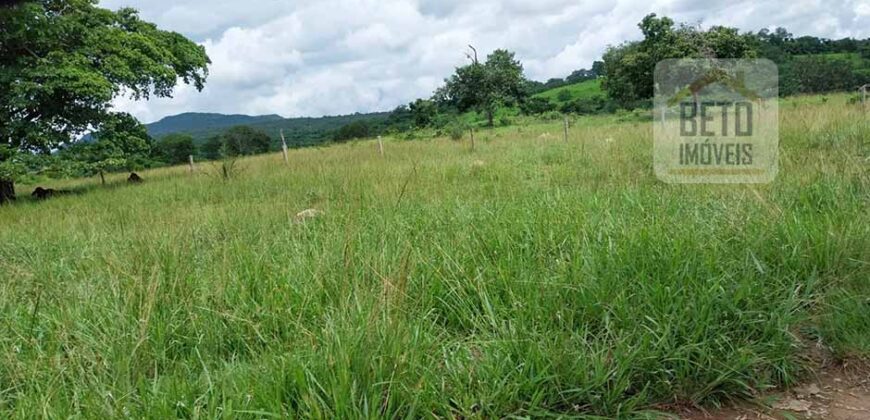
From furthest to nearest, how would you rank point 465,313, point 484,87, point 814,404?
point 484,87, point 465,313, point 814,404

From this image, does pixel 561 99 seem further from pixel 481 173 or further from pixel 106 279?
pixel 106 279

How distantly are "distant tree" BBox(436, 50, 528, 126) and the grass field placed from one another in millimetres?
39312

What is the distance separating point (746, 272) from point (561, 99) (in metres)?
53.2

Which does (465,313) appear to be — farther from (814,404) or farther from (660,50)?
(660,50)

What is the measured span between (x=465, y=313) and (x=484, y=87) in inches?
1693

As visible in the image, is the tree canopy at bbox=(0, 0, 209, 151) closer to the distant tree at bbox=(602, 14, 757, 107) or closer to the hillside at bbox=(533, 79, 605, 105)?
the distant tree at bbox=(602, 14, 757, 107)

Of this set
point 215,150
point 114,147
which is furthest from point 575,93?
point 114,147

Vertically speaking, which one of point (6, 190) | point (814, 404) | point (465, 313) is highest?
point (6, 190)

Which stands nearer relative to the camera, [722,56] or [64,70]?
[64,70]

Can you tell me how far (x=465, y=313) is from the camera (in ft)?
6.83

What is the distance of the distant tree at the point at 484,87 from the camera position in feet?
142

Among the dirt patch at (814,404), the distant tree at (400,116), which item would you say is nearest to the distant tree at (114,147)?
the dirt patch at (814,404)

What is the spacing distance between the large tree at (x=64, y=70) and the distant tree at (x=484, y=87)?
102 feet

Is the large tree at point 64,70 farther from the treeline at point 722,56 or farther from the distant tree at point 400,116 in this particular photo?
the distant tree at point 400,116
